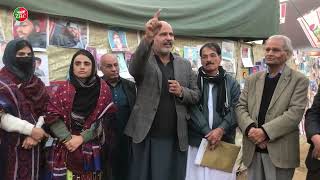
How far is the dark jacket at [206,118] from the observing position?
3.01m

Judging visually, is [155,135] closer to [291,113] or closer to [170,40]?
[170,40]

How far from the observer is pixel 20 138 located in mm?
2572

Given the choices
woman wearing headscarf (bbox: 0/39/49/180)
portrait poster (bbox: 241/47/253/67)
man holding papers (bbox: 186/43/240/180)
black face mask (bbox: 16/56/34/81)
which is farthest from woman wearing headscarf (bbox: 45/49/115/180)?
portrait poster (bbox: 241/47/253/67)

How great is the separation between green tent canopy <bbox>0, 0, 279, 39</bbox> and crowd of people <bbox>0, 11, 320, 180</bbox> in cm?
56

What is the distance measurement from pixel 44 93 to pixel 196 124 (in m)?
1.20

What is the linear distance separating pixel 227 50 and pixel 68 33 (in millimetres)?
2343

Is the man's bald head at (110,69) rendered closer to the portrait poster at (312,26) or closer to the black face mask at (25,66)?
the black face mask at (25,66)

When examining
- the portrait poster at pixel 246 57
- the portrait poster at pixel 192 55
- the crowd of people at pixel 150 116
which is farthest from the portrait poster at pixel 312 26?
the crowd of people at pixel 150 116

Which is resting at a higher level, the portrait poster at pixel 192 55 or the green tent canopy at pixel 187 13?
the green tent canopy at pixel 187 13

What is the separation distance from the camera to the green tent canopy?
331 cm

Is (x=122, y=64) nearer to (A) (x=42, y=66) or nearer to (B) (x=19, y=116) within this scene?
(A) (x=42, y=66)

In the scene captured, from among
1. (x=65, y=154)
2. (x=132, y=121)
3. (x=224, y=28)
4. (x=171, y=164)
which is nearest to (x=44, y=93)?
(x=65, y=154)

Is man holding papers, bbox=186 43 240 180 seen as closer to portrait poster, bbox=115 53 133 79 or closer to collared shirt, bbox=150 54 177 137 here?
collared shirt, bbox=150 54 177 137

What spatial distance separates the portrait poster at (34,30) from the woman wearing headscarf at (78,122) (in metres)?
0.72
